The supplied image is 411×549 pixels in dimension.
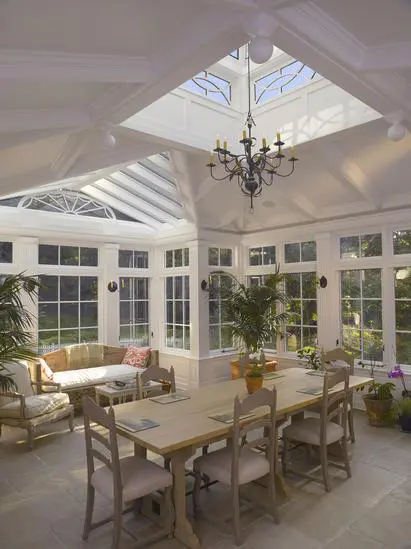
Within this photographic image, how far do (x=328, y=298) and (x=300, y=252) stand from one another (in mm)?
944

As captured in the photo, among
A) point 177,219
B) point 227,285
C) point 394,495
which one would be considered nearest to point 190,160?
point 177,219

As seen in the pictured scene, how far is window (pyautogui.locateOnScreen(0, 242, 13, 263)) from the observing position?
19.9ft

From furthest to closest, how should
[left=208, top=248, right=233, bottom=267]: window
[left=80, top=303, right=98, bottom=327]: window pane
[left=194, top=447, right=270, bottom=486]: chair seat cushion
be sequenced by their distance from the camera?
[left=208, top=248, right=233, bottom=267]: window < [left=80, top=303, right=98, bottom=327]: window pane < [left=194, top=447, right=270, bottom=486]: chair seat cushion

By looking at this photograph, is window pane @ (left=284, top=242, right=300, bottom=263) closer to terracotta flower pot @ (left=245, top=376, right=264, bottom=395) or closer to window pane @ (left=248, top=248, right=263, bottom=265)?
window pane @ (left=248, top=248, right=263, bottom=265)

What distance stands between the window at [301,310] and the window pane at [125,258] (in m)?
2.78

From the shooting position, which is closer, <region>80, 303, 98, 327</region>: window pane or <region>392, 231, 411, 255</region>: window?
<region>392, 231, 411, 255</region>: window

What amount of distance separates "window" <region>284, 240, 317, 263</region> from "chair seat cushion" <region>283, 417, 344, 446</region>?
321 centimetres

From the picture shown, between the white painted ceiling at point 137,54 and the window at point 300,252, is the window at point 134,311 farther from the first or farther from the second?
the white painted ceiling at point 137,54

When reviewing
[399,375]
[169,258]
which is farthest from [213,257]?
[399,375]

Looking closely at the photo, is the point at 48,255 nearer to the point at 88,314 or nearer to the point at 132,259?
the point at 88,314

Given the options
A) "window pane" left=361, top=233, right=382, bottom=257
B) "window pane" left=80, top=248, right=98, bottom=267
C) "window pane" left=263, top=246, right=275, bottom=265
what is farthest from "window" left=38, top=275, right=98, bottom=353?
"window pane" left=361, top=233, right=382, bottom=257

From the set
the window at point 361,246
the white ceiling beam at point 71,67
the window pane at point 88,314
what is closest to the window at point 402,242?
the window at point 361,246

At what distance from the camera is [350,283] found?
19.9 ft

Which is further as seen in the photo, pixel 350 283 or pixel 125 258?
pixel 125 258
